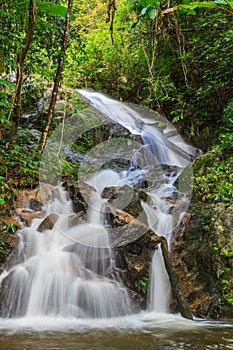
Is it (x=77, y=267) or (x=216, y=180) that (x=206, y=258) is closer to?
(x=216, y=180)

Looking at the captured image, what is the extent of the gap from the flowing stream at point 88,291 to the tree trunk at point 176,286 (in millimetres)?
129

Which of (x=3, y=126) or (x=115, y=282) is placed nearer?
(x=115, y=282)

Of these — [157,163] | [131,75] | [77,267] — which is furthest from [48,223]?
[131,75]

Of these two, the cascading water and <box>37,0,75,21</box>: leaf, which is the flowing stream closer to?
the cascading water

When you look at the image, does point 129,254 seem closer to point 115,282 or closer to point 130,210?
point 115,282

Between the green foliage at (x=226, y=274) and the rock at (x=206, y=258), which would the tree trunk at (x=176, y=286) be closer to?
the rock at (x=206, y=258)

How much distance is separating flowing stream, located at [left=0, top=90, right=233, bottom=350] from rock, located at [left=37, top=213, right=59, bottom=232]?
1.4 inches

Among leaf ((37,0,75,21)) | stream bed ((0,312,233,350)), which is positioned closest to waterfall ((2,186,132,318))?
stream bed ((0,312,233,350))

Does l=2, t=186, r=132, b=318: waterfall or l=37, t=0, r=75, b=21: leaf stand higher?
l=37, t=0, r=75, b=21: leaf

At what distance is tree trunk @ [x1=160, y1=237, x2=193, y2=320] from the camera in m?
4.07

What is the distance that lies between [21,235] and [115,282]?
1628mm

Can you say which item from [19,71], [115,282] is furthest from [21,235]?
[19,71]

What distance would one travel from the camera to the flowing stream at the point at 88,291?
3.21m

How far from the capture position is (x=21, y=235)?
16.0 ft
